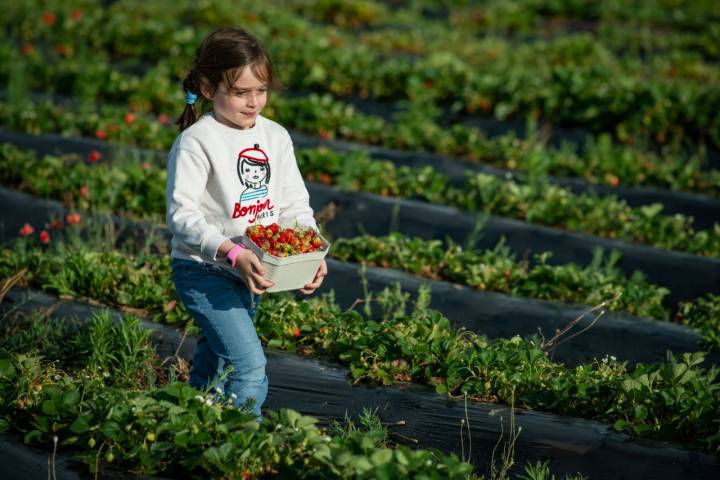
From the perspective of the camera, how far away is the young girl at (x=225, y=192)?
3285 millimetres

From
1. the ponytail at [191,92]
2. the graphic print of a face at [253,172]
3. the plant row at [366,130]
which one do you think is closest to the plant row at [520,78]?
the plant row at [366,130]

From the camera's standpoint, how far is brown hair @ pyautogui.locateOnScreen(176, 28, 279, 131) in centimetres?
329

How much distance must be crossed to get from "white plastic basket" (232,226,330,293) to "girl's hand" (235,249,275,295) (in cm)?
3

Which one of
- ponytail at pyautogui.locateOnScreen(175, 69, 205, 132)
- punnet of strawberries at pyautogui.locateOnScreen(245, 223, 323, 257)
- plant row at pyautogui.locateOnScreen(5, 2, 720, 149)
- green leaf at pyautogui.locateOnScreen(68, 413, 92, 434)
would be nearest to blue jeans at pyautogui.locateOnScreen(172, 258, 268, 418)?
punnet of strawberries at pyautogui.locateOnScreen(245, 223, 323, 257)

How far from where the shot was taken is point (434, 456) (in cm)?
315

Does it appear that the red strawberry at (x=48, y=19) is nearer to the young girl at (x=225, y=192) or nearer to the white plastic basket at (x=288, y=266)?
the young girl at (x=225, y=192)

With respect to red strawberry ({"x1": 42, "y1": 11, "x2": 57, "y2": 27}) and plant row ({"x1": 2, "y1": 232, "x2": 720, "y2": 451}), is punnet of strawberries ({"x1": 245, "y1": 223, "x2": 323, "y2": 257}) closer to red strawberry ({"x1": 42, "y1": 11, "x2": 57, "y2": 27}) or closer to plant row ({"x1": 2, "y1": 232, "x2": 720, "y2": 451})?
plant row ({"x1": 2, "y1": 232, "x2": 720, "y2": 451})

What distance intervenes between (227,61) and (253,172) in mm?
418

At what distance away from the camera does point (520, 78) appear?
888 centimetres

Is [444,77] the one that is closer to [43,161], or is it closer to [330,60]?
[330,60]

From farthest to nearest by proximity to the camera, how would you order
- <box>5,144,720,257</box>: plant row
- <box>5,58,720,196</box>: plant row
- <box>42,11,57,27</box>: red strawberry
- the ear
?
<box>42,11,57,27</box>: red strawberry < <box>5,58,720,196</box>: plant row < <box>5,144,720,257</box>: plant row < the ear

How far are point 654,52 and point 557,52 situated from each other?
1.54 metres

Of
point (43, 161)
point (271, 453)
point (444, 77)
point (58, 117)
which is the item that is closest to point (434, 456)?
point (271, 453)

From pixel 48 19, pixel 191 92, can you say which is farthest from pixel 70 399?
pixel 48 19
